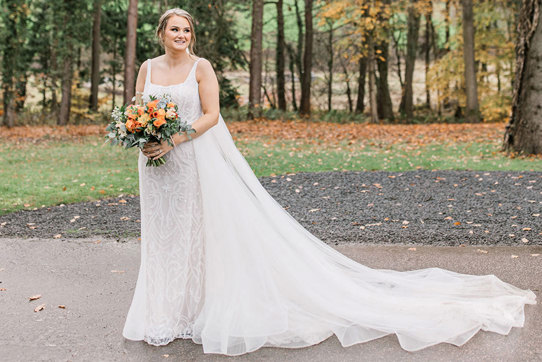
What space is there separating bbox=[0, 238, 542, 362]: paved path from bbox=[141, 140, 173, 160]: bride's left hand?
145cm

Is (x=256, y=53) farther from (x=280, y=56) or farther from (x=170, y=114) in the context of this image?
(x=170, y=114)

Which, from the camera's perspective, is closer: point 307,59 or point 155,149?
point 155,149

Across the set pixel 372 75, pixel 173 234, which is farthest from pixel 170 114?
pixel 372 75

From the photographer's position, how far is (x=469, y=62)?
2423 centimetres

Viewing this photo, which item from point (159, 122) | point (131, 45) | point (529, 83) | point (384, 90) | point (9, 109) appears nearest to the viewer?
point (159, 122)

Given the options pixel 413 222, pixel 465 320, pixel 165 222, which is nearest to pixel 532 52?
pixel 413 222

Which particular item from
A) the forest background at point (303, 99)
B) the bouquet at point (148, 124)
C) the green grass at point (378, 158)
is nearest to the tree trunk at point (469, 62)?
the forest background at point (303, 99)

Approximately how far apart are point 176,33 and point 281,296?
87.5 inches

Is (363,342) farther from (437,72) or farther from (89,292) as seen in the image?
(437,72)

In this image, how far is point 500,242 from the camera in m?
6.93

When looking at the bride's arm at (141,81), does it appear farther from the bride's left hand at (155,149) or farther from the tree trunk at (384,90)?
the tree trunk at (384,90)

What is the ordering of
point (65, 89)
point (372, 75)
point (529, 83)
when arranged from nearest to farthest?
point (529, 83) < point (372, 75) < point (65, 89)

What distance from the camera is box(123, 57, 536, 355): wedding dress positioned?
4.30m

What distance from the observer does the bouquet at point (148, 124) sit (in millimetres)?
4020
